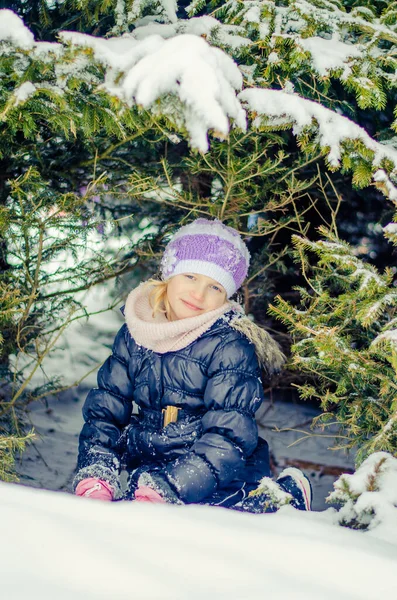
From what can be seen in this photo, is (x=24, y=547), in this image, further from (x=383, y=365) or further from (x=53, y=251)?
(x=53, y=251)

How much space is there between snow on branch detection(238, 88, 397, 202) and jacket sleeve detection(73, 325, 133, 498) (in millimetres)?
1455

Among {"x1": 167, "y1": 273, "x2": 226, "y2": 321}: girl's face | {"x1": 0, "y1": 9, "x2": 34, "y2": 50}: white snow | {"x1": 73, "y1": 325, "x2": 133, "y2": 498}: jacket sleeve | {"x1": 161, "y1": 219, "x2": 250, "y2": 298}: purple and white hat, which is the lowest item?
{"x1": 73, "y1": 325, "x2": 133, "y2": 498}: jacket sleeve

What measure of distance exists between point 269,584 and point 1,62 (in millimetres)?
1952

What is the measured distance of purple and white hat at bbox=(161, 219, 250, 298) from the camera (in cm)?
306

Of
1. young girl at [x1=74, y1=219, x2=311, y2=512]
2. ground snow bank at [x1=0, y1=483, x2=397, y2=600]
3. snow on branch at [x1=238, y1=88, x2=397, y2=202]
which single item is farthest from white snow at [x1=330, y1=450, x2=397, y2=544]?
snow on branch at [x1=238, y1=88, x2=397, y2=202]

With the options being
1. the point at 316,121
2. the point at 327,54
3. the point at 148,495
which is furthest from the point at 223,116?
the point at 148,495

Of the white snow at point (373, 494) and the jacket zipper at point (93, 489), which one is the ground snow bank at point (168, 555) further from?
the jacket zipper at point (93, 489)

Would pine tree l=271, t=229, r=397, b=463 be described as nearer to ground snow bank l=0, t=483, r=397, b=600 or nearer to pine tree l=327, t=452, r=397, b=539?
pine tree l=327, t=452, r=397, b=539

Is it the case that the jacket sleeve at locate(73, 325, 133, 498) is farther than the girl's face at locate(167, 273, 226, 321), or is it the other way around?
the girl's face at locate(167, 273, 226, 321)

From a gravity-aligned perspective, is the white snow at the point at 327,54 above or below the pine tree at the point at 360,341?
above

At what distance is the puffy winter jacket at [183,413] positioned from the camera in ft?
8.67

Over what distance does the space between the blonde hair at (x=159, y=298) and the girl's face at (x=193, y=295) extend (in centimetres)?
8

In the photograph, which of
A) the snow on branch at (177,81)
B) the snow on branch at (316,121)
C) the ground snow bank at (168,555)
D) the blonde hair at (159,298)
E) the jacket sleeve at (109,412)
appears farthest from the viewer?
the blonde hair at (159,298)

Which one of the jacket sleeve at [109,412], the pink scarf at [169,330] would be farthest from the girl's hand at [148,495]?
the pink scarf at [169,330]
